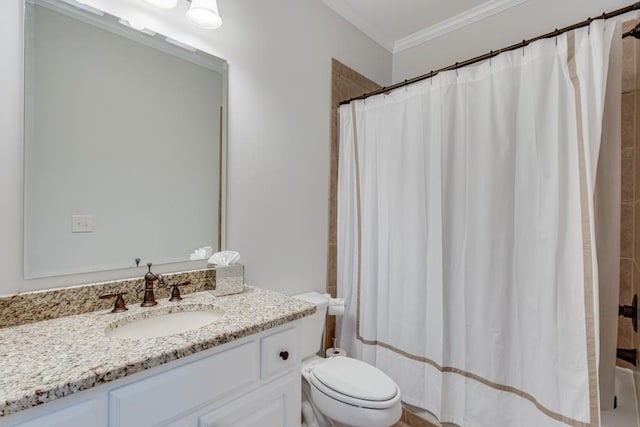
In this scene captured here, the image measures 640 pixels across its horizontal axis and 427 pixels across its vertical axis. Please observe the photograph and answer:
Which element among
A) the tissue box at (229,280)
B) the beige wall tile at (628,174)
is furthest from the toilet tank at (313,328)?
the beige wall tile at (628,174)

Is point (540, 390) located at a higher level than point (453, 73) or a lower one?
lower

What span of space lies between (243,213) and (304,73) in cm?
98

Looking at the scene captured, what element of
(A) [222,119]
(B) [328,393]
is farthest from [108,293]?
(B) [328,393]

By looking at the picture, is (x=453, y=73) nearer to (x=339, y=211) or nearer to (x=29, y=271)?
(x=339, y=211)

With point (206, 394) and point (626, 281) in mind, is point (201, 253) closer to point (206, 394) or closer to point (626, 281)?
point (206, 394)

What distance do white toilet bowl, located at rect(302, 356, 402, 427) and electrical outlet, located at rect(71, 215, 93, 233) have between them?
1.19 m

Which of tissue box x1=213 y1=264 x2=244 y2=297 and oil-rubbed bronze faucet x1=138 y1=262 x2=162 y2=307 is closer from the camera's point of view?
oil-rubbed bronze faucet x1=138 y1=262 x2=162 y2=307

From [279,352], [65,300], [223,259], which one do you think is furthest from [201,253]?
[279,352]

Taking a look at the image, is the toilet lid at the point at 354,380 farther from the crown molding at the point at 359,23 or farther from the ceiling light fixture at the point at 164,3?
the crown molding at the point at 359,23

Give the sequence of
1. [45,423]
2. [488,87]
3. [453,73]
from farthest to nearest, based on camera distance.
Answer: [453,73] < [488,87] < [45,423]

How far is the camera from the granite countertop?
25.8 inches

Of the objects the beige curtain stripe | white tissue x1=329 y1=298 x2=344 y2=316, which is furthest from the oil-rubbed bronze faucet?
the beige curtain stripe

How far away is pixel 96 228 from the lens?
3.92 feet

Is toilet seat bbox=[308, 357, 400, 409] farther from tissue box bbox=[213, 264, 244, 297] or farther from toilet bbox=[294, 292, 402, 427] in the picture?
tissue box bbox=[213, 264, 244, 297]
